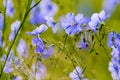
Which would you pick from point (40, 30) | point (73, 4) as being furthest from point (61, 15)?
point (40, 30)

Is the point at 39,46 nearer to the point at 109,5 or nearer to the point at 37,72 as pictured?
the point at 37,72

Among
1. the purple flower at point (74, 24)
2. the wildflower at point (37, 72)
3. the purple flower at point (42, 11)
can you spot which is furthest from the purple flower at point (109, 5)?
the purple flower at point (74, 24)

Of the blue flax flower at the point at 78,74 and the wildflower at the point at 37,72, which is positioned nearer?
the blue flax flower at the point at 78,74

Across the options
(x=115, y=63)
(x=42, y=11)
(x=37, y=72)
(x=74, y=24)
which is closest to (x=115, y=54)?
(x=115, y=63)

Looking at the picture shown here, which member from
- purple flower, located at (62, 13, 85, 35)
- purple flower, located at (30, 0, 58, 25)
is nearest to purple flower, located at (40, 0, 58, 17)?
purple flower, located at (30, 0, 58, 25)

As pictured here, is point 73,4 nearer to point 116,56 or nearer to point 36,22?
point 36,22

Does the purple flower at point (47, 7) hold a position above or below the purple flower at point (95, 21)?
above

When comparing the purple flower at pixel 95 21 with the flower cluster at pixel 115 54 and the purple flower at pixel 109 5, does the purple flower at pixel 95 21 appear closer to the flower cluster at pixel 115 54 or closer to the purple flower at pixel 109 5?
the flower cluster at pixel 115 54
